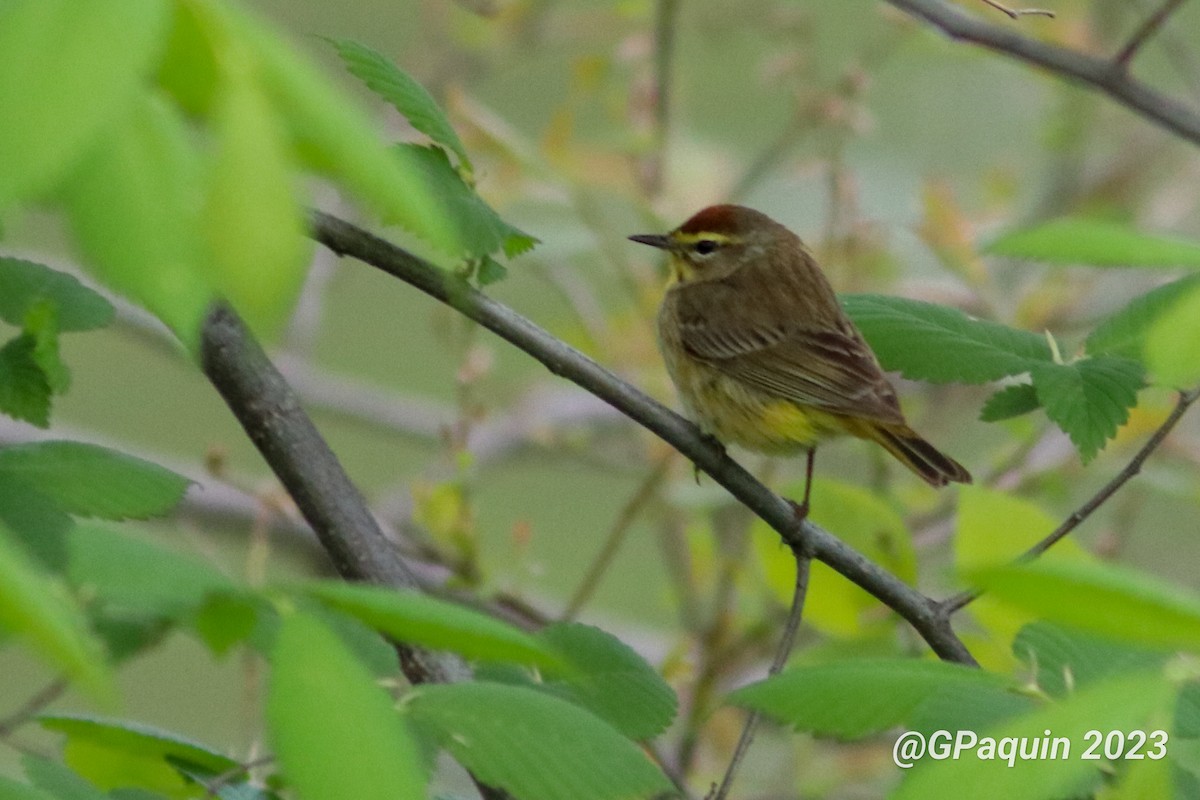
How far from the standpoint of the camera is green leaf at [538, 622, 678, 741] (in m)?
1.70

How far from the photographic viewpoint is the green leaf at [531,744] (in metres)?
1.20

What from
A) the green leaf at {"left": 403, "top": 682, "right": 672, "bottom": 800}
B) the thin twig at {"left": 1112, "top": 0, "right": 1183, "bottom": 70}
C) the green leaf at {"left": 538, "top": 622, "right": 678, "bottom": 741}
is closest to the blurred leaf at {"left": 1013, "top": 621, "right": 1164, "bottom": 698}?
the green leaf at {"left": 538, "top": 622, "right": 678, "bottom": 741}

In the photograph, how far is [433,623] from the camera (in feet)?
3.36

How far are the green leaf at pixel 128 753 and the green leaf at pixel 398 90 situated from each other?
0.73m

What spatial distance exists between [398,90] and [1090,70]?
1872 millimetres

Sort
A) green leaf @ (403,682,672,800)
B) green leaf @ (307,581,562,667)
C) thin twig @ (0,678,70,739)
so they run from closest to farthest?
green leaf @ (307,581,562,667), green leaf @ (403,682,672,800), thin twig @ (0,678,70,739)

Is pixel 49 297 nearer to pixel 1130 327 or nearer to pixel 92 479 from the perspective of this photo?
pixel 92 479

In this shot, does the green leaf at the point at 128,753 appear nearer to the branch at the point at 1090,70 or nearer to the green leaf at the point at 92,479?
the green leaf at the point at 92,479

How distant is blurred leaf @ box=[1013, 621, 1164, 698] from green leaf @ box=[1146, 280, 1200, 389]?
1.94 feet

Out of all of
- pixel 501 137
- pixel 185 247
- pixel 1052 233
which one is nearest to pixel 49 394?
pixel 185 247

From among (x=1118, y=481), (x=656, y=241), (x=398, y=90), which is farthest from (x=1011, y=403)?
(x=656, y=241)

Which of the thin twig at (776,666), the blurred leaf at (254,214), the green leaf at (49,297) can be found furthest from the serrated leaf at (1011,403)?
the blurred leaf at (254,214)

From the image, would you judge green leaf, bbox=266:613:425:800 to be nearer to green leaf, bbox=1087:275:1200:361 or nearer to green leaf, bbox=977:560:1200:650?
green leaf, bbox=977:560:1200:650

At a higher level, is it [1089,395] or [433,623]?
[1089,395]
